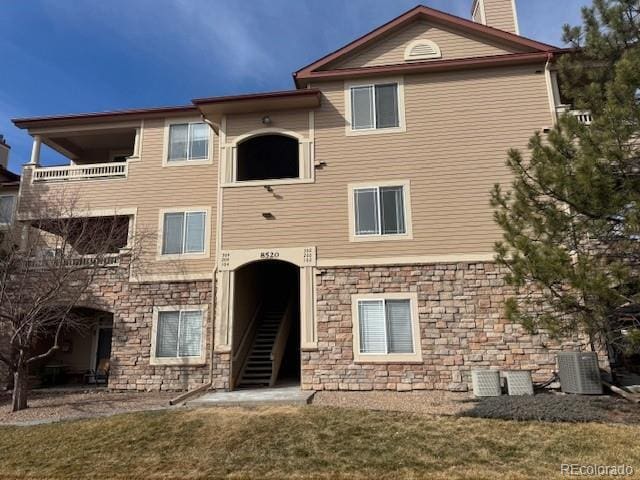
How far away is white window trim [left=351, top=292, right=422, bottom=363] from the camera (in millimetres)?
12203

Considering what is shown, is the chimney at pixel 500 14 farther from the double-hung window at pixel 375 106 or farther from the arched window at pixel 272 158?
Result: the arched window at pixel 272 158

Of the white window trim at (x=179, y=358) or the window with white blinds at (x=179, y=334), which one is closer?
the white window trim at (x=179, y=358)

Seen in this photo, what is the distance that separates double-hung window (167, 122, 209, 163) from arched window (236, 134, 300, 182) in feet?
5.25

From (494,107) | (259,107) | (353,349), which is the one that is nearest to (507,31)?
(494,107)

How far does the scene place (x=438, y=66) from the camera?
13.8m

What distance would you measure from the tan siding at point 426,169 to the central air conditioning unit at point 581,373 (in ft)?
11.5

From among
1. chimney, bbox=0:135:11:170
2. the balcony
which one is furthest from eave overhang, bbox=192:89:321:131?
chimney, bbox=0:135:11:170

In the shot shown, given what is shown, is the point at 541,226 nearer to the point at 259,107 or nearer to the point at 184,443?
the point at 184,443

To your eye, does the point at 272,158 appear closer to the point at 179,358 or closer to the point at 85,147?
the point at 85,147

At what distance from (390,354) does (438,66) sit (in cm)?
881

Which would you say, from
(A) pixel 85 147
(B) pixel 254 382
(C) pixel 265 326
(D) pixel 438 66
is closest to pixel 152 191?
(A) pixel 85 147

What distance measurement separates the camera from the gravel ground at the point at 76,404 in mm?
10766

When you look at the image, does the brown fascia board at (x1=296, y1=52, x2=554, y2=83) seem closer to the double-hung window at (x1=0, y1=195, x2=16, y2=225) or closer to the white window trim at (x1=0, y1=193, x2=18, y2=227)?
the white window trim at (x1=0, y1=193, x2=18, y2=227)

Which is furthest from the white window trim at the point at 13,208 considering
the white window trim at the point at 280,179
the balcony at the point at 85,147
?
the white window trim at the point at 280,179
